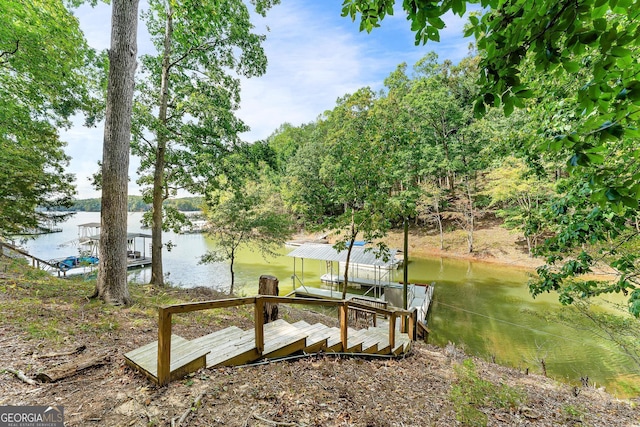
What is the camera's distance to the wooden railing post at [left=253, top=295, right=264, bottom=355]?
2695 mm

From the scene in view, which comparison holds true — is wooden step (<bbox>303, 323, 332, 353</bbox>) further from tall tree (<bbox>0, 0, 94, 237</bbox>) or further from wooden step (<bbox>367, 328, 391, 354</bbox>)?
tall tree (<bbox>0, 0, 94, 237</bbox>)

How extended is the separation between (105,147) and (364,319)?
755 centimetres

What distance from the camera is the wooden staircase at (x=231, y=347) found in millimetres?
2215

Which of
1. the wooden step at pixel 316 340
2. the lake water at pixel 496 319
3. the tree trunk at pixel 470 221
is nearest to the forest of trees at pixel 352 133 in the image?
the lake water at pixel 496 319

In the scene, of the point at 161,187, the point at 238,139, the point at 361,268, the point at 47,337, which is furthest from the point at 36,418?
the point at 361,268

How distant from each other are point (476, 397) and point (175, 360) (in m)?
3.27

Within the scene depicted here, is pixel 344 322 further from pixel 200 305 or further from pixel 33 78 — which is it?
pixel 33 78

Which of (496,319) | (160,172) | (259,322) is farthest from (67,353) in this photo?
(496,319)

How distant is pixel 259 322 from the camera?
2730 millimetres

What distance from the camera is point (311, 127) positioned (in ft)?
146

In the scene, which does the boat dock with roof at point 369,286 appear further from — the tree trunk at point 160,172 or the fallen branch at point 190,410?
the fallen branch at point 190,410

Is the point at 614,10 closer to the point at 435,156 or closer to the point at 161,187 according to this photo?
the point at 161,187

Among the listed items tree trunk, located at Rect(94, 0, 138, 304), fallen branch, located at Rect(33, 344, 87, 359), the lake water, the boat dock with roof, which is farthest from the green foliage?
the boat dock with roof

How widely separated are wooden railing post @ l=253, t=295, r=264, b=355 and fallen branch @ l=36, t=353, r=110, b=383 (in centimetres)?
146
